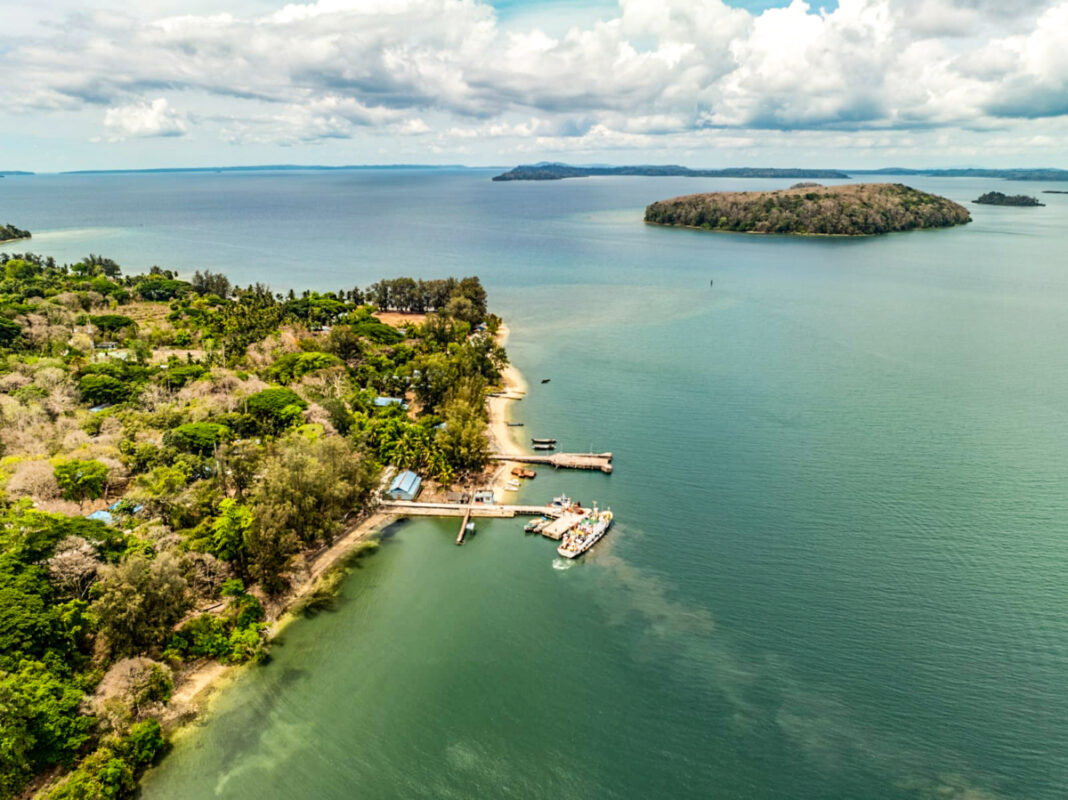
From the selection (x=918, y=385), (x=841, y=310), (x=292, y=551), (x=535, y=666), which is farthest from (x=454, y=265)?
(x=535, y=666)

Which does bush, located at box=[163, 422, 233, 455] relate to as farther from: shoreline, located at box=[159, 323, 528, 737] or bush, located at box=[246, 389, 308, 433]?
shoreline, located at box=[159, 323, 528, 737]

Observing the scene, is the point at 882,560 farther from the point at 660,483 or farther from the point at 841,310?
the point at 841,310

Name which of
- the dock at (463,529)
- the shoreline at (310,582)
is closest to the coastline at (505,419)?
the shoreline at (310,582)

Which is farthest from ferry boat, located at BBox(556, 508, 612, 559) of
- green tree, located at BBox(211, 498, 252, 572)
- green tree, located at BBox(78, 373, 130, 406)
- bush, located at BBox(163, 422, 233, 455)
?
green tree, located at BBox(78, 373, 130, 406)

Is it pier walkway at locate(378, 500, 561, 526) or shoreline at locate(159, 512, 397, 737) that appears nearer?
shoreline at locate(159, 512, 397, 737)

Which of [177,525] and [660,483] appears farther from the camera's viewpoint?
[660,483]

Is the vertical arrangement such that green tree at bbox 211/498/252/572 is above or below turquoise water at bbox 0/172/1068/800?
above
